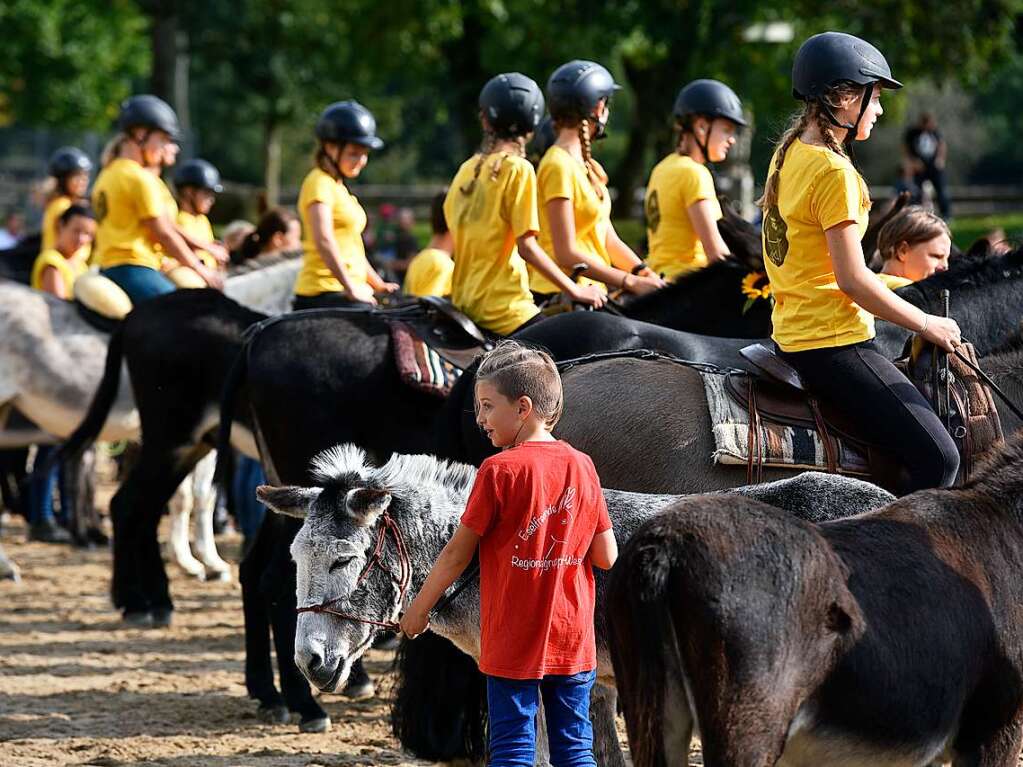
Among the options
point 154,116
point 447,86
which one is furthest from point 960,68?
point 154,116

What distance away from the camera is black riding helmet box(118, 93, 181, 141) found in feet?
32.4

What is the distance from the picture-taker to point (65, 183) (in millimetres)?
13516

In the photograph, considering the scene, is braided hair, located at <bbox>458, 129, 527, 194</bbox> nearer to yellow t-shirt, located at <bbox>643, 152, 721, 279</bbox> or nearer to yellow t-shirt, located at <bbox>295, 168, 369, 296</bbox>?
yellow t-shirt, located at <bbox>643, 152, 721, 279</bbox>

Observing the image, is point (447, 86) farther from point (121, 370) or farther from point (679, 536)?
point (679, 536)

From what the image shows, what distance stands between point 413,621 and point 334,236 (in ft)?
15.9

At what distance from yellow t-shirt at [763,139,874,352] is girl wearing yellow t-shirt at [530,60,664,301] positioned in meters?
1.80

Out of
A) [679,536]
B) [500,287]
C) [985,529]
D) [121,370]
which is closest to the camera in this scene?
[679,536]

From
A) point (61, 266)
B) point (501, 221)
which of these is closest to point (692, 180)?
point (501, 221)

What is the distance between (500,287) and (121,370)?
3605 millimetres

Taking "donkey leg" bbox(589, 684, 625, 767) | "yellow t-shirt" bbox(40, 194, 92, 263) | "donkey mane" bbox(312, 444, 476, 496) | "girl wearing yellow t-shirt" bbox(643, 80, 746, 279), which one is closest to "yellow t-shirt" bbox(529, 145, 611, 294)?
"girl wearing yellow t-shirt" bbox(643, 80, 746, 279)

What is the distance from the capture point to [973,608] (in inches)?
139

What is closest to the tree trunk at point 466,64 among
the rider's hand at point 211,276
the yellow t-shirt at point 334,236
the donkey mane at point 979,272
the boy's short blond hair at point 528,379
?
the rider's hand at point 211,276

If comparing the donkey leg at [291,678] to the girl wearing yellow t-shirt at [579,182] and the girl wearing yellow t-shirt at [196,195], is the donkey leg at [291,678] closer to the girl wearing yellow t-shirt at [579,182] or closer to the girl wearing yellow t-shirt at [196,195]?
the girl wearing yellow t-shirt at [579,182]

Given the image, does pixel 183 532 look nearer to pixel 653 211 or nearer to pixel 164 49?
pixel 653 211
